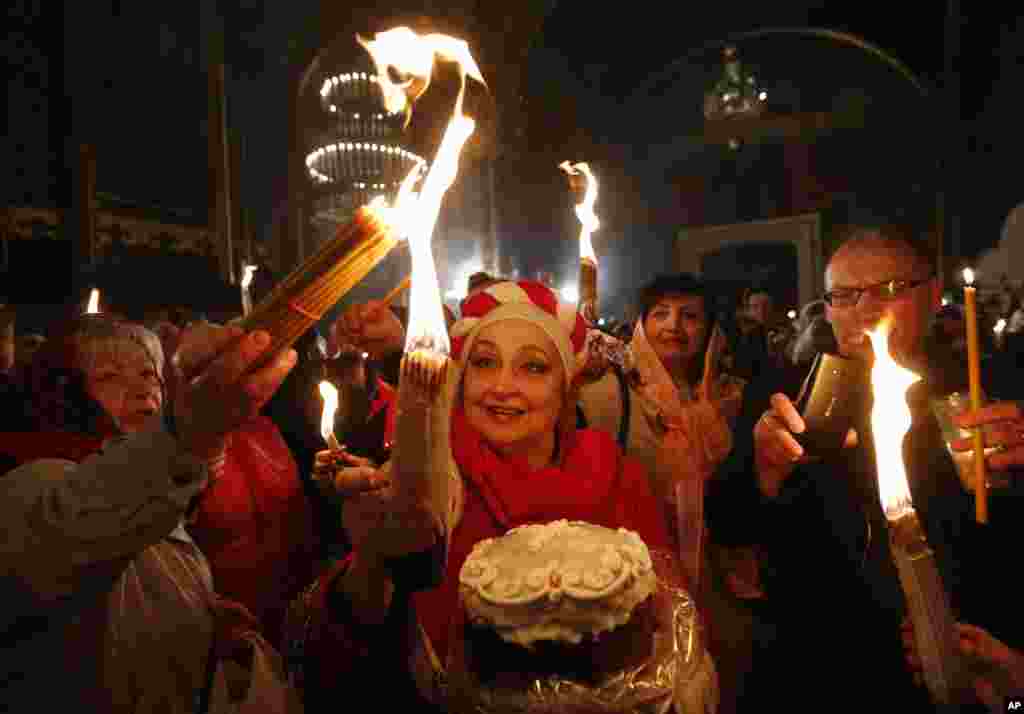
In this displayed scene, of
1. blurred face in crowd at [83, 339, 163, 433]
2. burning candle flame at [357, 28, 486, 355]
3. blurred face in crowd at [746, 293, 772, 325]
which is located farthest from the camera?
blurred face in crowd at [746, 293, 772, 325]

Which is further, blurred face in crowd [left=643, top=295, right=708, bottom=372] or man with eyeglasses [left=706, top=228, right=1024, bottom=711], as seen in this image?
blurred face in crowd [left=643, top=295, right=708, bottom=372]

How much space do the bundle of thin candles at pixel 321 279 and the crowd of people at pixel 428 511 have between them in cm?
5

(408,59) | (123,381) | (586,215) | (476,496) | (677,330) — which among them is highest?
(408,59)

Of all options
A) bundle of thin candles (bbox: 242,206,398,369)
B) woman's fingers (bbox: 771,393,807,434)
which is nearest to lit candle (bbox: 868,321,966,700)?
woman's fingers (bbox: 771,393,807,434)

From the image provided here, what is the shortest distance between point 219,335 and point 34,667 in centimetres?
84

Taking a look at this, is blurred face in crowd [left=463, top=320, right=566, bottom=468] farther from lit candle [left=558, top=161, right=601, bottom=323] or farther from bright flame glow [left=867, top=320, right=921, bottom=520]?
bright flame glow [left=867, top=320, right=921, bottom=520]

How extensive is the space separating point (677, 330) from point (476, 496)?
7.31 feet

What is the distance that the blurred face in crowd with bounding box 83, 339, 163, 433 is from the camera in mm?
2127

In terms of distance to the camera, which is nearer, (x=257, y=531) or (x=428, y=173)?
(x=428, y=173)

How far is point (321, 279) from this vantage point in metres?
1.07

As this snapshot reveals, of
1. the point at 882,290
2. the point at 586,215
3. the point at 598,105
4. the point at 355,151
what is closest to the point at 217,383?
the point at 586,215

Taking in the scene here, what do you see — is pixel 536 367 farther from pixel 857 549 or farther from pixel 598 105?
pixel 598 105

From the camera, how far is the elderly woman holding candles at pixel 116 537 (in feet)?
3.68

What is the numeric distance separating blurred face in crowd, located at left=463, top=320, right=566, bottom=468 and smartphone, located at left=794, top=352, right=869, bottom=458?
821 mm
